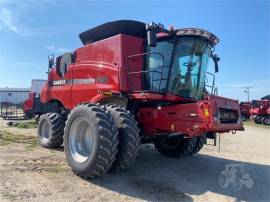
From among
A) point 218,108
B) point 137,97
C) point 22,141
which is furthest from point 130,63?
point 22,141

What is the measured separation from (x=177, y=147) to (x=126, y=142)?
131 inches

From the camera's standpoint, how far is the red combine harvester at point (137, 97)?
6633mm

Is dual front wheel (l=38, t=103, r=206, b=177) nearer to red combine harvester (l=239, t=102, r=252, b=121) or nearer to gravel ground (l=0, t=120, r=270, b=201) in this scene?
gravel ground (l=0, t=120, r=270, b=201)

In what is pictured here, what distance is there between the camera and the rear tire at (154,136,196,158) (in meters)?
9.37

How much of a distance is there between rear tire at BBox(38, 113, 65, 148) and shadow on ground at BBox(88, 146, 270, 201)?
2.69 meters

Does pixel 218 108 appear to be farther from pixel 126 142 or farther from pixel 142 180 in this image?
pixel 142 180

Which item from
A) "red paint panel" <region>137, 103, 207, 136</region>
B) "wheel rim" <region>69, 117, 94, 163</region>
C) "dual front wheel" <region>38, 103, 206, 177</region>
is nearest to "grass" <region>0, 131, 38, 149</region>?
"wheel rim" <region>69, 117, 94, 163</region>

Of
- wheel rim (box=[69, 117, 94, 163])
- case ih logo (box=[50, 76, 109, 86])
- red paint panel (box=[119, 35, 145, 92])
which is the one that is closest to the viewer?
wheel rim (box=[69, 117, 94, 163])

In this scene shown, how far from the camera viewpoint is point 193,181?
7.24 metres

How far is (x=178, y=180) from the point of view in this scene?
722cm

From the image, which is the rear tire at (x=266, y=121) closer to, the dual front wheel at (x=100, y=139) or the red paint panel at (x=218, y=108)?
the red paint panel at (x=218, y=108)

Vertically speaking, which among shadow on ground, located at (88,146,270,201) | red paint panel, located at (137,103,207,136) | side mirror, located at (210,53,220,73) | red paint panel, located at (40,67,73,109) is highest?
side mirror, located at (210,53,220,73)

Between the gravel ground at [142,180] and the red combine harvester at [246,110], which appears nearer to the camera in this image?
the gravel ground at [142,180]

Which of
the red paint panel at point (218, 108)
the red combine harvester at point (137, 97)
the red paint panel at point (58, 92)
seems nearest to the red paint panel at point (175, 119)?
the red combine harvester at point (137, 97)
